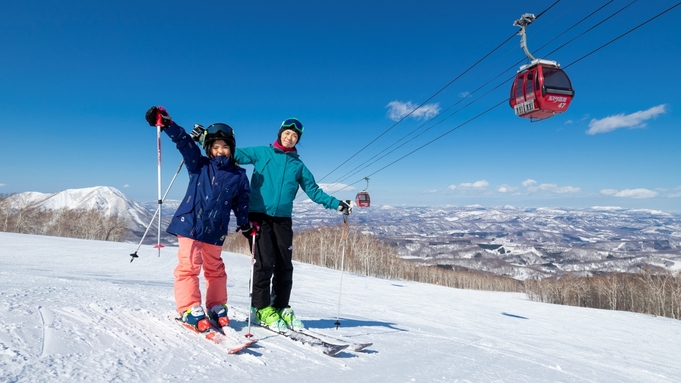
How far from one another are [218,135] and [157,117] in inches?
19.2

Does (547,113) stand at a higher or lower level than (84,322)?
higher

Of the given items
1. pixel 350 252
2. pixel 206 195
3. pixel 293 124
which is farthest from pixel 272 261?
pixel 350 252

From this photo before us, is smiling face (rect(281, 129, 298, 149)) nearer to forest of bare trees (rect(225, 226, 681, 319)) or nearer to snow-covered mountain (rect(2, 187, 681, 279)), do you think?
forest of bare trees (rect(225, 226, 681, 319))

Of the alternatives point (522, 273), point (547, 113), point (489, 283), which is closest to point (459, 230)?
point (522, 273)

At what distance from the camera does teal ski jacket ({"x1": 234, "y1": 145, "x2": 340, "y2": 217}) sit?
349 centimetres

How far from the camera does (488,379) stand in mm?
2756

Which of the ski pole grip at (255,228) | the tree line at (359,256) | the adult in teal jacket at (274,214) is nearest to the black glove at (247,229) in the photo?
the ski pole grip at (255,228)

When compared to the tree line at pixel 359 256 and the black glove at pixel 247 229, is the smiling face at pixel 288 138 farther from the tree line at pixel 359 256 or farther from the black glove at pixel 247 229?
the tree line at pixel 359 256

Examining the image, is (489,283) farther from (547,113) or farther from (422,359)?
(422,359)

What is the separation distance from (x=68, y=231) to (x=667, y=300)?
195 ft

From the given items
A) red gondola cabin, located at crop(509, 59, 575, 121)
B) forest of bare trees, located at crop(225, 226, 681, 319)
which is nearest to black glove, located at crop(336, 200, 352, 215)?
red gondola cabin, located at crop(509, 59, 575, 121)

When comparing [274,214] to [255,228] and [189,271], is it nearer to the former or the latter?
[255,228]

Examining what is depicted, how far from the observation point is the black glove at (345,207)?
4.03m

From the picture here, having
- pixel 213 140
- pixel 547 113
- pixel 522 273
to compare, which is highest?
pixel 547 113
